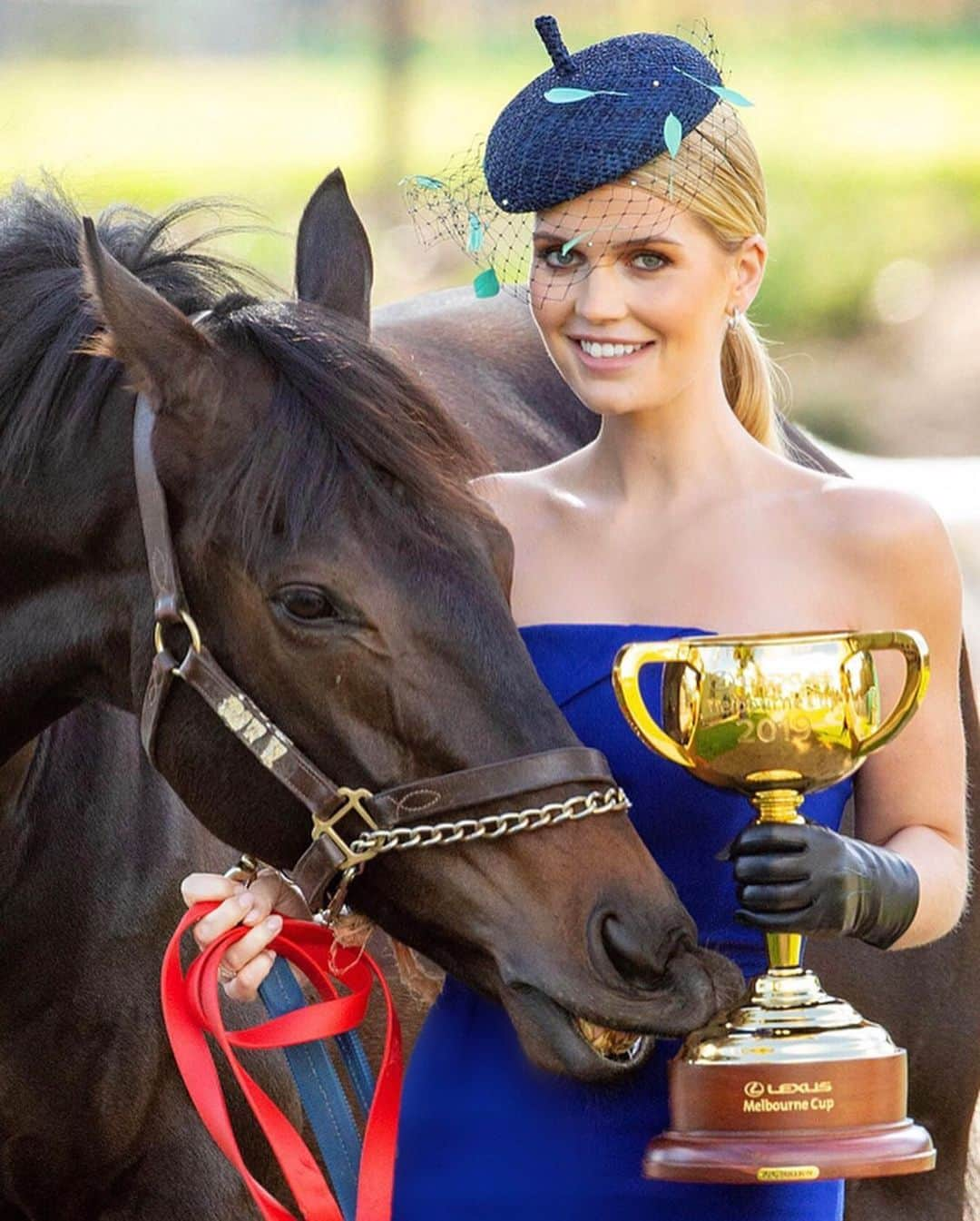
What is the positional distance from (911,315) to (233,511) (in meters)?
15.6

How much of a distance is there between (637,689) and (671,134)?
0.61 metres

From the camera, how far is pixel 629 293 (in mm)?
2148

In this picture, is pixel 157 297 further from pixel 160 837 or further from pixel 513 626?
pixel 160 837

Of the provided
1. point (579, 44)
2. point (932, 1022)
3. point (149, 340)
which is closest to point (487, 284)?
point (149, 340)

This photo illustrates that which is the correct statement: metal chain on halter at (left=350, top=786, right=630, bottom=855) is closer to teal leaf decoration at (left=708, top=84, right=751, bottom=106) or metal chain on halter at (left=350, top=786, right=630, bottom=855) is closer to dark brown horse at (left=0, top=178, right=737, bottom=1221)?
dark brown horse at (left=0, top=178, right=737, bottom=1221)

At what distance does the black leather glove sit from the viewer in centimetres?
181

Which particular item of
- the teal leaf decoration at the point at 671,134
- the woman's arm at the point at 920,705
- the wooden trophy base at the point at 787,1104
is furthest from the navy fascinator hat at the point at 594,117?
the wooden trophy base at the point at 787,1104

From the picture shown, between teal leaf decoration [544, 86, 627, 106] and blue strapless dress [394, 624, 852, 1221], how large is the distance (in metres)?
0.58

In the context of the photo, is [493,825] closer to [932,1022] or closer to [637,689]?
[637,689]

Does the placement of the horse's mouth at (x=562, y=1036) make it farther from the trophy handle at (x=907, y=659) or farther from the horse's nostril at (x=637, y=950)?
the trophy handle at (x=907, y=659)

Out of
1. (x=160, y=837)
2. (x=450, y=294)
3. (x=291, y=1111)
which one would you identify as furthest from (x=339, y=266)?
(x=450, y=294)

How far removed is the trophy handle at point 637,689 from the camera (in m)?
1.88

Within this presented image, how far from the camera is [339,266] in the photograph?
244 cm

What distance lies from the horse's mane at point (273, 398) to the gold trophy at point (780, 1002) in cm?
34
